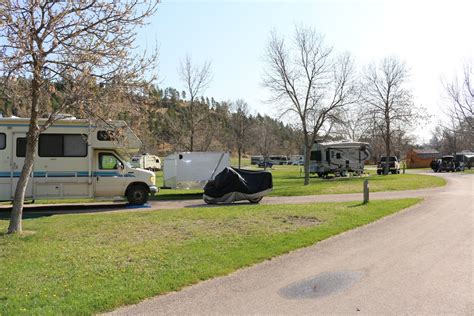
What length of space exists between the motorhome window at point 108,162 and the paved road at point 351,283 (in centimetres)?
1057

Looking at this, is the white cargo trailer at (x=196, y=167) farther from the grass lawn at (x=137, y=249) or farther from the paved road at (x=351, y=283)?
the paved road at (x=351, y=283)

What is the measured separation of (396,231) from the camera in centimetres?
1096

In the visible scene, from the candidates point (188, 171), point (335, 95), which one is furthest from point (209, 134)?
point (188, 171)

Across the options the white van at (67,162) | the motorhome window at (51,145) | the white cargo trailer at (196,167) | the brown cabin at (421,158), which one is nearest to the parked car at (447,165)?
the brown cabin at (421,158)

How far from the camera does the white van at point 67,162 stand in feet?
54.5

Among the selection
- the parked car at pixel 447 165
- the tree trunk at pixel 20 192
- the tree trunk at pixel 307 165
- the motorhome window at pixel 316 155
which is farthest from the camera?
the parked car at pixel 447 165

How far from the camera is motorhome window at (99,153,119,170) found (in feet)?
58.1

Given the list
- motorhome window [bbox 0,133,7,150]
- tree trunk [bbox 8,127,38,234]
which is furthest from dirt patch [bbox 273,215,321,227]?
motorhome window [bbox 0,133,7,150]

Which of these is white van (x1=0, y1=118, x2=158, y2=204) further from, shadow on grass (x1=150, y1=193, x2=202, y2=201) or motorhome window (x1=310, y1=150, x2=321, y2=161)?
motorhome window (x1=310, y1=150, x2=321, y2=161)

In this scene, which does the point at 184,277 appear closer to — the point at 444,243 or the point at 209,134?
the point at 444,243

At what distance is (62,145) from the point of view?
1717cm

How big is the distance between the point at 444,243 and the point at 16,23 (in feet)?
33.1

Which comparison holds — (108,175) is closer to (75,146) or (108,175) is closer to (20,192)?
(75,146)


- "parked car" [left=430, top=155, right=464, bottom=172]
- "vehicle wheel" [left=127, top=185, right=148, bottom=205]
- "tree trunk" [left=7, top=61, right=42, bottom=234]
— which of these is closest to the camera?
"tree trunk" [left=7, top=61, right=42, bottom=234]
